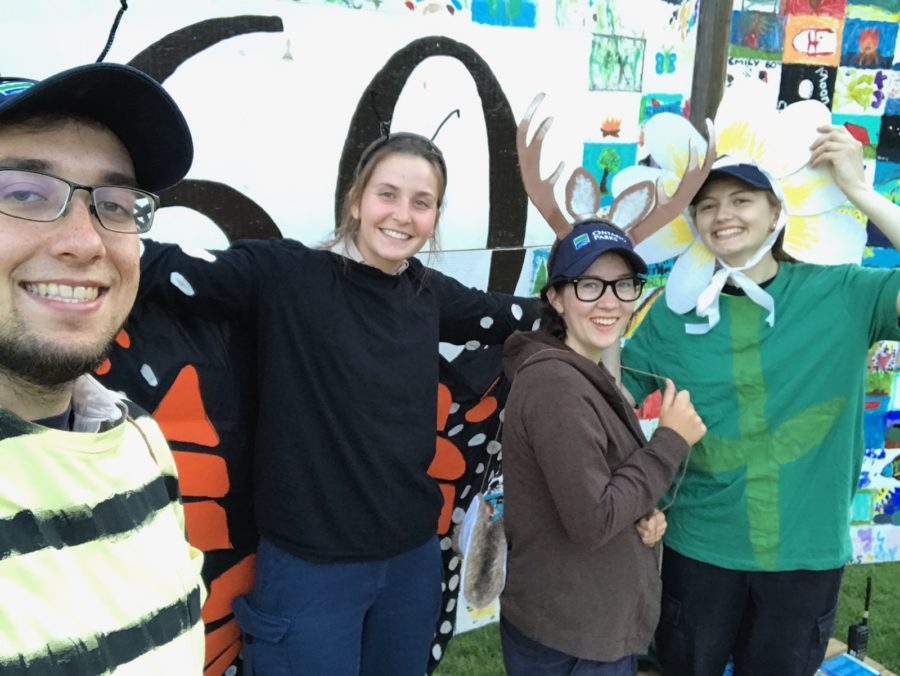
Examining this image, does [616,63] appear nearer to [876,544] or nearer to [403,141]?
[403,141]

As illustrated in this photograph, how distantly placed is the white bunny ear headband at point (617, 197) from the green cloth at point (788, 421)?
0.32 m

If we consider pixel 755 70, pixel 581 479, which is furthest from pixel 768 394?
pixel 755 70

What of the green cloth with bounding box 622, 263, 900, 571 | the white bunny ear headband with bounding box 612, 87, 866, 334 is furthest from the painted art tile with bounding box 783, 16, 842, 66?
the green cloth with bounding box 622, 263, 900, 571

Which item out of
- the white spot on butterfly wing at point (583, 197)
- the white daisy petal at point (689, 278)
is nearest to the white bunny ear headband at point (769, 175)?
the white daisy petal at point (689, 278)

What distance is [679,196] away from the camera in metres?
1.85

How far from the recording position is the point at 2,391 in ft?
2.75

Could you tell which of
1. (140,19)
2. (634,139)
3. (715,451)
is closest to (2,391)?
(140,19)

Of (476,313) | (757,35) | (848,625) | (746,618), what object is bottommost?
(848,625)

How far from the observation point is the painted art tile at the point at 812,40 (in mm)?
2852

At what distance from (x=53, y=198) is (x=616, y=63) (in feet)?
7.08

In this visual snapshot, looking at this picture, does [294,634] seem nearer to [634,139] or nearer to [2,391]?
[2,391]

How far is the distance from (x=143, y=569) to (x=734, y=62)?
2.83 meters

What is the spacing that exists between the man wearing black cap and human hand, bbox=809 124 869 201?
5.31 ft

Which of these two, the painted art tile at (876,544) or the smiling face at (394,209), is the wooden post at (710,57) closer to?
the smiling face at (394,209)
